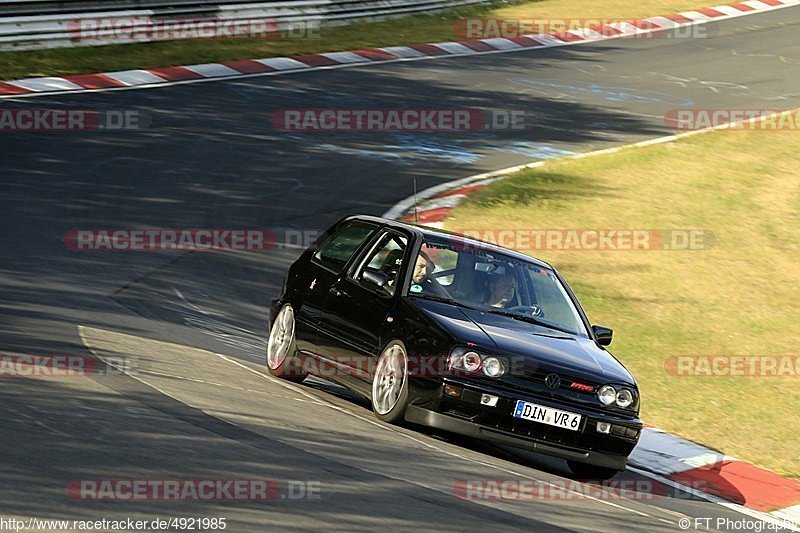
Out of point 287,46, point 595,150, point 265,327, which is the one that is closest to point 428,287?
point 265,327

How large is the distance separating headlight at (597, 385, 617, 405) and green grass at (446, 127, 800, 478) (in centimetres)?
246

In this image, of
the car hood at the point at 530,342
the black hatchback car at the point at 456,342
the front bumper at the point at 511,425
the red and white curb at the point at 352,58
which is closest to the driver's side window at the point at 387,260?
the black hatchback car at the point at 456,342

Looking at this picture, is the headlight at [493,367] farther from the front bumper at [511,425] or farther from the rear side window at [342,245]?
the rear side window at [342,245]

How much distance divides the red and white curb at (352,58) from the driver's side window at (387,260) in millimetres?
11548

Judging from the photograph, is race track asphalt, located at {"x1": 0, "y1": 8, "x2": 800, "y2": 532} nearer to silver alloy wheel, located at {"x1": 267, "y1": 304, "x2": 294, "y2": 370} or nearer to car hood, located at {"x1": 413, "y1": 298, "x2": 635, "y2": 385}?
silver alloy wheel, located at {"x1": 267, "y1": 304, "x2": 294, "y2": 370}

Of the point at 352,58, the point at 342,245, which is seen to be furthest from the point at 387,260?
the point at 352,58

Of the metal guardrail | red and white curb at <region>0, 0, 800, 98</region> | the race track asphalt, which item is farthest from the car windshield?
the metal guardrail

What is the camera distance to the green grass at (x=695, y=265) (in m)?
12.0

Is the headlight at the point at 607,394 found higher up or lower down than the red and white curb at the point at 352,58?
lower down

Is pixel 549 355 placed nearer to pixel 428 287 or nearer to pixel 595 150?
pixel 428 287

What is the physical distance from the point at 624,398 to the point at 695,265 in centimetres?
846

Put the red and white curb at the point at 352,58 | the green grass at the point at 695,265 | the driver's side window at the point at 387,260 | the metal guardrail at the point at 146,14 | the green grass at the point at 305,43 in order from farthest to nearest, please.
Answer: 1. the metal guardrail at the point at 146,14
2. the green grass at the point at 305,43
3. the red and white curb at the point at 352,58
4. the green grass at the point at 695,265
5. the driver's side window at the point at 387,260

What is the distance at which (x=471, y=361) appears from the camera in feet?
28.2

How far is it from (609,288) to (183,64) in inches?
454
